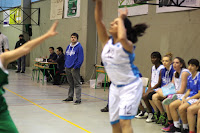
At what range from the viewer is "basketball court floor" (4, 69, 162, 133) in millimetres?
4883

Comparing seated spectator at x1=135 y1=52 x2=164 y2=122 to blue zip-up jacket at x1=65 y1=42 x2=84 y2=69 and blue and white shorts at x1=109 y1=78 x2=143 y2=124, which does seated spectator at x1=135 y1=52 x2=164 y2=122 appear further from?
blue and white shorts at x1=109 y1=78 x2=143 y2=124

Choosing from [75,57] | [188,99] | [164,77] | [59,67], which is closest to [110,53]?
[188,99]

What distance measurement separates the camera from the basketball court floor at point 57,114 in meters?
4.88

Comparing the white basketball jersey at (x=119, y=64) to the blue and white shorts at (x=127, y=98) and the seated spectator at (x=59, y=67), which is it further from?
the seated spectator at (x=59, y=67)

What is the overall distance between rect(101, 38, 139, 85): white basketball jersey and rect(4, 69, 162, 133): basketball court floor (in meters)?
2.06

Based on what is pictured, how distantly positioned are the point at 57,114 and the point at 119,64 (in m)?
3.32

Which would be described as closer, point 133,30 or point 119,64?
point 119,64

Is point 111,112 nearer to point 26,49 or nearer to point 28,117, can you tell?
point 26,49

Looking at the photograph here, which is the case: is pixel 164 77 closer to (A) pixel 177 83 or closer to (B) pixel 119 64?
(A) pixel 177 83

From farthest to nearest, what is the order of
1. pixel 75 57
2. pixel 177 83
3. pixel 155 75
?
1. pixel 75 57
2. pixel 155 75
3. pixel 177 83

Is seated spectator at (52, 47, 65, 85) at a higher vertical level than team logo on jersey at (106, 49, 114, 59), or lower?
lower

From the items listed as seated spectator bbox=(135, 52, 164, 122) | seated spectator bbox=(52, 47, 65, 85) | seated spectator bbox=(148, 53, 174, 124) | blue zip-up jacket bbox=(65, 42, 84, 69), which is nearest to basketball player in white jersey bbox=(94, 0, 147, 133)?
seated spectator bbox=(148, 53, 174, 124)

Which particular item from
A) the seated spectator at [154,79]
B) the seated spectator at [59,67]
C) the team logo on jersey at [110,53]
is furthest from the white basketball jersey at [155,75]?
the seated spectator at [59,67]

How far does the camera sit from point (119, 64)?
2887 mm
